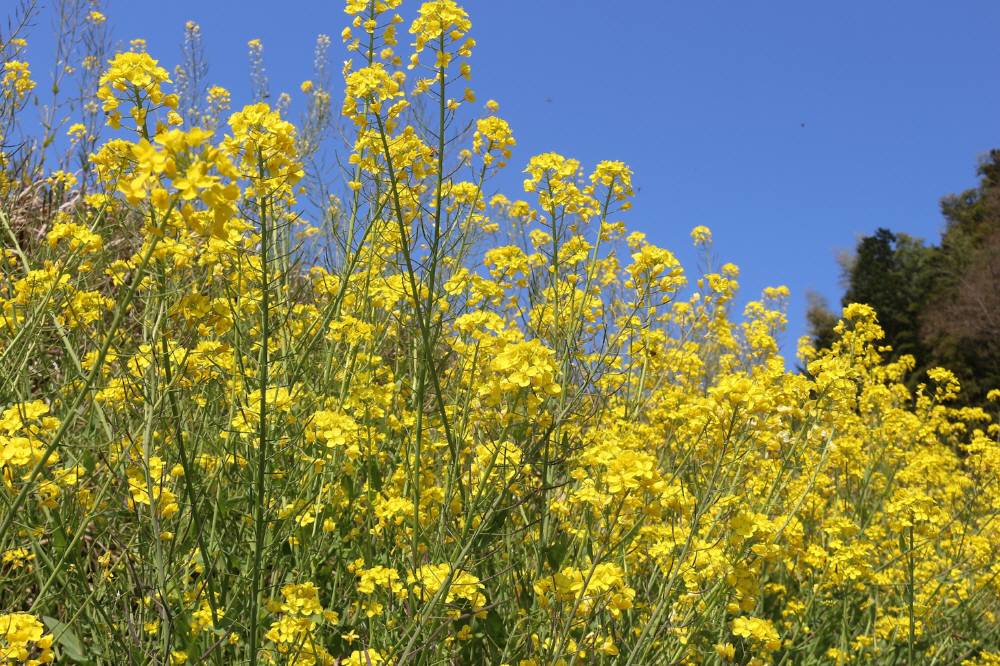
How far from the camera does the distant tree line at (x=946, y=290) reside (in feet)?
58.7

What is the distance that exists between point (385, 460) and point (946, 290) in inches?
842

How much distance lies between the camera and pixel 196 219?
129 centimetres

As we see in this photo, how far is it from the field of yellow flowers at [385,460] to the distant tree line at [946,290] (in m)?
15.0

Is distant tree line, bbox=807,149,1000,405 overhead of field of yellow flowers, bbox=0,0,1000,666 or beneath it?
overhead

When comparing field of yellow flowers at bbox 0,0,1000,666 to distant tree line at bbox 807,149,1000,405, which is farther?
distant tree line at bbox 807,149,1000,405

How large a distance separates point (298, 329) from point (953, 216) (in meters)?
28.3

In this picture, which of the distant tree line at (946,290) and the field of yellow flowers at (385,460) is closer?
the field of yellow flowers at (385,460)

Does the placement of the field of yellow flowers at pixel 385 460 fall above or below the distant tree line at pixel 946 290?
below

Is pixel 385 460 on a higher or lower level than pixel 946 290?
lower

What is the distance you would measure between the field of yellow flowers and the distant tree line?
14968 millimetres

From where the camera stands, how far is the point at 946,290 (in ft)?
68.1

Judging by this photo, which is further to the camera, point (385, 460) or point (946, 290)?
point (946, 290)

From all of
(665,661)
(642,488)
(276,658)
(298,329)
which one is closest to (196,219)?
(642,488)

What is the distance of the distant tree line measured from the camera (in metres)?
17.9
